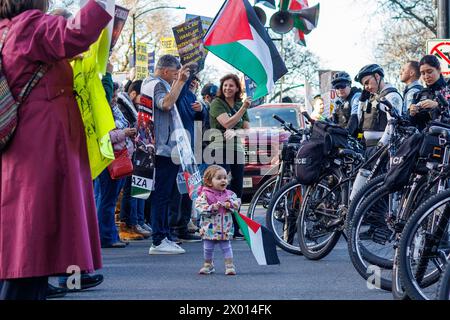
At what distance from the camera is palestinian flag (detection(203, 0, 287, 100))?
952cm

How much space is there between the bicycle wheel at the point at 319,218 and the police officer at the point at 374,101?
0.81m

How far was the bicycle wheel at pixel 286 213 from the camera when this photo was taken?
9.85 m

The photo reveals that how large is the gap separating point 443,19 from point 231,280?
9.20 meters

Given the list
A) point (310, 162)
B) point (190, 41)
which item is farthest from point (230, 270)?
point (190, 41)

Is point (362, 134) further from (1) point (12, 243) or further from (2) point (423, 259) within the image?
(1) point (12, 243)

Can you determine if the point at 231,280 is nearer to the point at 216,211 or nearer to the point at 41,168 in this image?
the point at 216,211

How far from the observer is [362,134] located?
34.8 ft

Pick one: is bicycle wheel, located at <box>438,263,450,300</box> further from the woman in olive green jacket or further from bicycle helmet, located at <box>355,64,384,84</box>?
the woman in olive green jacket

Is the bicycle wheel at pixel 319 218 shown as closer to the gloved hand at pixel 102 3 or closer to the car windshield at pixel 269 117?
the gloved hand at pixel 102 3

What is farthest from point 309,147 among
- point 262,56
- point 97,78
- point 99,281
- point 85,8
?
point 85,8

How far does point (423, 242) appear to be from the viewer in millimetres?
5922

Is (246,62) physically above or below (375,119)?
above

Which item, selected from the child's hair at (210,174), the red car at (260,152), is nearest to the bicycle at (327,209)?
the child's hair at (210,174)
